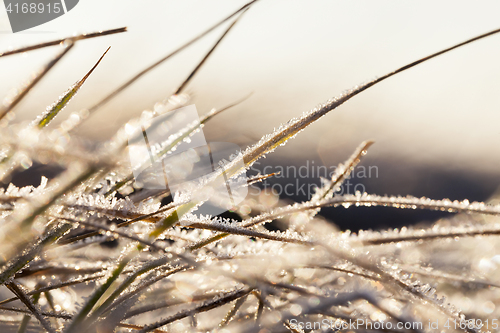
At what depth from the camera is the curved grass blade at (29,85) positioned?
0.47 m

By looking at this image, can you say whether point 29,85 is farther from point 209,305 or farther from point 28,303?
point 209,305

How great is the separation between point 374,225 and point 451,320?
162 centimetres

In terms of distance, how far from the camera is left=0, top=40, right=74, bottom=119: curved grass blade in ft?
1.55

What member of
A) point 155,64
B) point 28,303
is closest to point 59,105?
point 155,64

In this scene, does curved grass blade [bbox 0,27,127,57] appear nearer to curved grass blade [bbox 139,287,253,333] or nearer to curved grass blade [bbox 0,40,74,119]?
curved grass blade [bbox 0,40,74,119]

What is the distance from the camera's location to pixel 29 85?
0.49 m

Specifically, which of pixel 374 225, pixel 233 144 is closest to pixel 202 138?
pixel 233 144

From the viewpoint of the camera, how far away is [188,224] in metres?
0.44

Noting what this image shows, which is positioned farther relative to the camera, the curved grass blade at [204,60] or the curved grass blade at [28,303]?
the curved grass blade at [204,60]

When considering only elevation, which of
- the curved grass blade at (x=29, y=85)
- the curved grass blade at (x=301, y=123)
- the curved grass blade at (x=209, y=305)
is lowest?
the curved grass blade at (x=209, y=305)

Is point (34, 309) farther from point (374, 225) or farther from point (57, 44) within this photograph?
point (374, 225)

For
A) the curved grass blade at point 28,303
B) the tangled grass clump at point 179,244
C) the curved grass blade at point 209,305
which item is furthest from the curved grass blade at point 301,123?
the curved grass blade at point 28,303

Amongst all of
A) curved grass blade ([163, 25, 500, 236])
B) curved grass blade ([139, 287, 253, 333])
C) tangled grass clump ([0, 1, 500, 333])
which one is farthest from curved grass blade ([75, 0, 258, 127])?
curved grass blade ([139, 287, 253, 333])

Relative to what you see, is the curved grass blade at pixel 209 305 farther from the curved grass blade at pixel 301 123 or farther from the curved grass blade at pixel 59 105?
the curved grass blade at pixel 59 105
